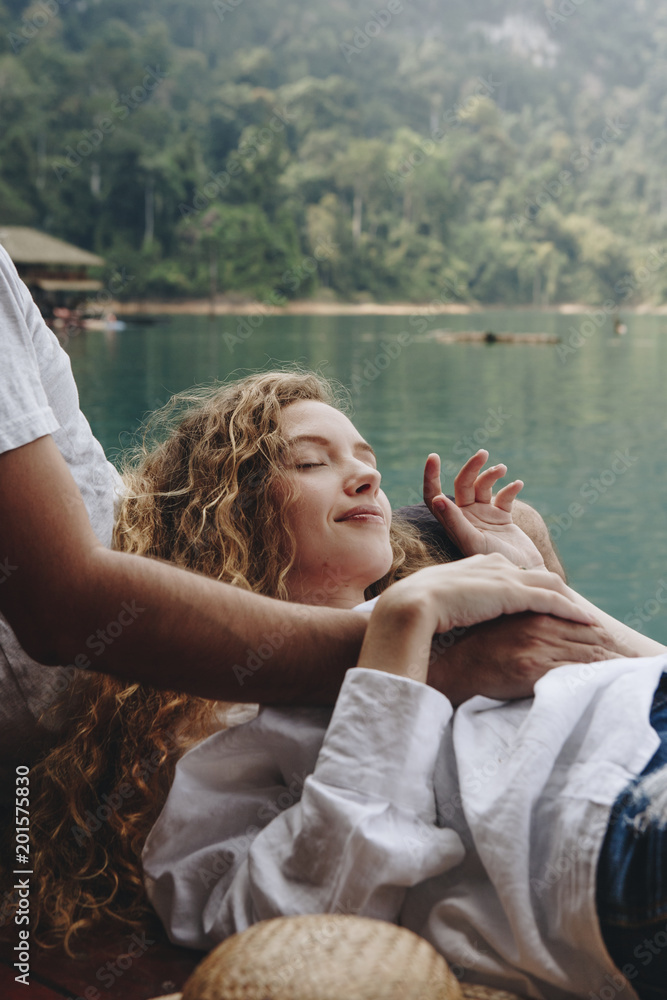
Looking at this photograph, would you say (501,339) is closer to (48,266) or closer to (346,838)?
(48,266)

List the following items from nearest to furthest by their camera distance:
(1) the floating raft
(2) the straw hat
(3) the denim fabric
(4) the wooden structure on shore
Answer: (2) the straw hat, (3) the denim fabric, (1) the floating raft, (4) the wooden structure on shore

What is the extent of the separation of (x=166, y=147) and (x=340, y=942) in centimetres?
5367

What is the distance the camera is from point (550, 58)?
85.4 meters

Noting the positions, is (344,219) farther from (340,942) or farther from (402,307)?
(340,942)

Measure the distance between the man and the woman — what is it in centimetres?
3

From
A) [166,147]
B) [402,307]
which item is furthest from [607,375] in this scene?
[166,147]

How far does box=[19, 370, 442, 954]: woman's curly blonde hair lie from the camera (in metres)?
1.21

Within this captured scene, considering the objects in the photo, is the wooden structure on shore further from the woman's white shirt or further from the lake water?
the woman's white shirt

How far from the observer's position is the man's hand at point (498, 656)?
1118 mm

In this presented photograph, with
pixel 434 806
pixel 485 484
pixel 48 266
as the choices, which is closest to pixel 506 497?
pixel 485 484

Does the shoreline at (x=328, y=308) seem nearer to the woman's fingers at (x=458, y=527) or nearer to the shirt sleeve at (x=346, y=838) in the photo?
the woman's fingers at (x=458, y=527)

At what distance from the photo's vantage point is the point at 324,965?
0.75 m

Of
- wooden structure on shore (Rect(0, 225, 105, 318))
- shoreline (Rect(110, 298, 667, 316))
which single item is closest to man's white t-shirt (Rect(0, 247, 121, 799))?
wooden structure on shore (Rect(0, 225, 105, 318))

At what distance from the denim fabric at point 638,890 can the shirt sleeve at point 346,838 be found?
0.15 metres
